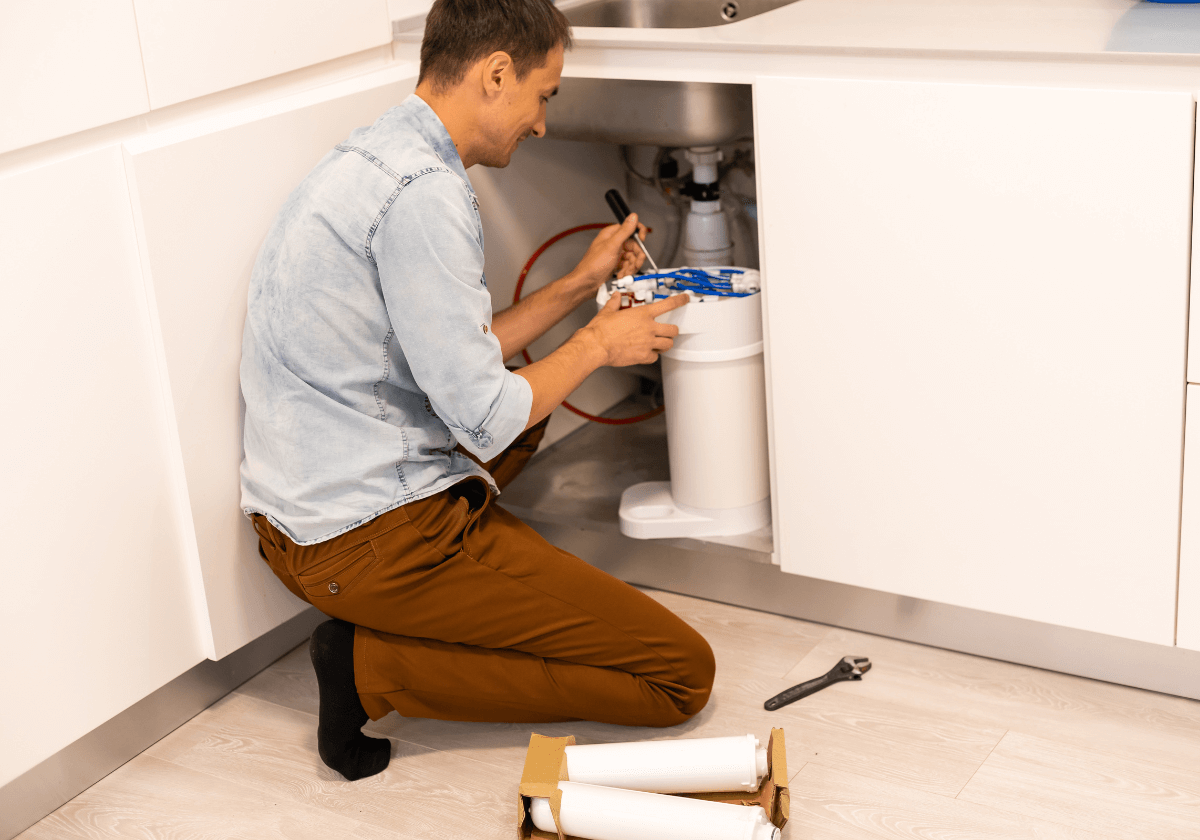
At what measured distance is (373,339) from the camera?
1.43 m

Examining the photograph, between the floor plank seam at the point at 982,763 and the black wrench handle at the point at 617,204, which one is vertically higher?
the black wrench handle at the point at 617,204

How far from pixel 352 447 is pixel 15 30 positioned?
1.84 ft

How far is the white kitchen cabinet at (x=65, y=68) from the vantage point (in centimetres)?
128

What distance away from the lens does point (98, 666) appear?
150 cm

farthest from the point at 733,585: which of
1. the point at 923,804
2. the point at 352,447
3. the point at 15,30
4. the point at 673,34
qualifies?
the point at 15,30

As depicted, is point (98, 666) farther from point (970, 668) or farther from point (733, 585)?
point (970, 668)

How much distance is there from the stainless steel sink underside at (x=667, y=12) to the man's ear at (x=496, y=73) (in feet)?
2.01

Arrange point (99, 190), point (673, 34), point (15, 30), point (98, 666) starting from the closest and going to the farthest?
1. point (15, 30)
2. point (99, 190)
3. point (98, 666)
4. point (673, 34)

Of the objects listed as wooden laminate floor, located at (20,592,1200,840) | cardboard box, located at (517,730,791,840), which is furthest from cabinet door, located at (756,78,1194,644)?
cardboard box, located at (517,730,791,840)

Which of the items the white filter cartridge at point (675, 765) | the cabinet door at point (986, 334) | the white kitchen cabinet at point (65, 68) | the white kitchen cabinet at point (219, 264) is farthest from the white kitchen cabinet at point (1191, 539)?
the white kitchen cabinet at point (65, 68)

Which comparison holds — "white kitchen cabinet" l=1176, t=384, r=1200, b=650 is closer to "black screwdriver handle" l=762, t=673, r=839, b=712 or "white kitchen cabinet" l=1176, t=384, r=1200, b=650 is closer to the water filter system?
"black screwdriver handle" l=762, t=673, r=839, b=712

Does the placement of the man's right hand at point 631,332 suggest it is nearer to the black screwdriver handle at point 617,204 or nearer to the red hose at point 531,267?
the black screwdriver handle at point 617,204

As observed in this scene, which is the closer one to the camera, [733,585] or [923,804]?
[923,804]

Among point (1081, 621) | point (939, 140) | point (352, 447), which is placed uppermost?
point (939, 140)
